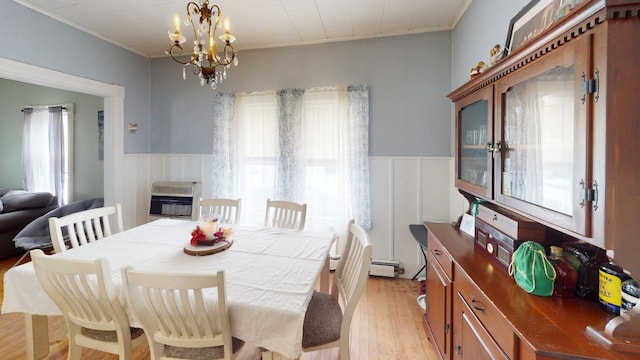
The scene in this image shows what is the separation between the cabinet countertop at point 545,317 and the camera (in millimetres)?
725

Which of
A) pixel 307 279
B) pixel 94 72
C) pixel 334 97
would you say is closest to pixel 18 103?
pixel 94 72

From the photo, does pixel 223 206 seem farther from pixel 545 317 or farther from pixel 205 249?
pixel 545 317

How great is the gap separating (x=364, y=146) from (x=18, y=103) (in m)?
5.65

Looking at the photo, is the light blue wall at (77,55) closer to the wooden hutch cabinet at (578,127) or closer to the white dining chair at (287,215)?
the white dining chair at (287,215)

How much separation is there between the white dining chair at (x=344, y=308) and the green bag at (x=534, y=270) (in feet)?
1.92

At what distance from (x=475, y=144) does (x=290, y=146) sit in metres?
1.97

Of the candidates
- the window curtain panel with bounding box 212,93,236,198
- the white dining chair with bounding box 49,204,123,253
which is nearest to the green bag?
the white dining chair with bounding box 49,204,123,253

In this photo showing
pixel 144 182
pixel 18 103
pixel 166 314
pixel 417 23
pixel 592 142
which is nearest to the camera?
pixel 592 142

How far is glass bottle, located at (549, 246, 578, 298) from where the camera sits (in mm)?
984

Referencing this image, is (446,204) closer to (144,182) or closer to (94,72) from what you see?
(144,182)

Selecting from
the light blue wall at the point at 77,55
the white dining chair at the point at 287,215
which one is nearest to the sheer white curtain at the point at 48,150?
the light blue wall at the point at 77,55

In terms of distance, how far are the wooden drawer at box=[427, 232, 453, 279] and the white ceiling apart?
204 cm

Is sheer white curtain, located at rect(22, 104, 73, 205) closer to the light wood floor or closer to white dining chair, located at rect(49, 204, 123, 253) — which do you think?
the light wood floor

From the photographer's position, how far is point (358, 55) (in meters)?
3.02
